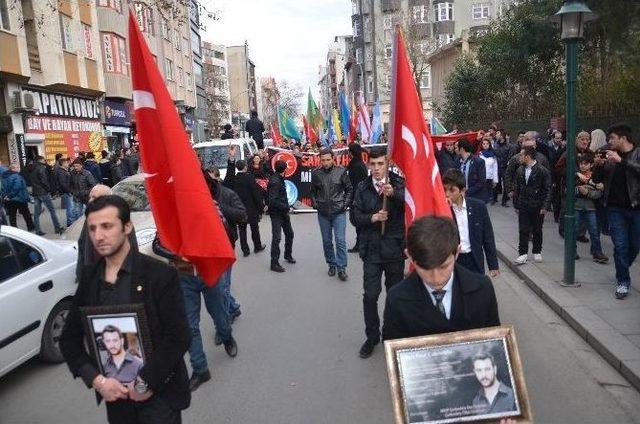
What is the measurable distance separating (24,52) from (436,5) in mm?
48055

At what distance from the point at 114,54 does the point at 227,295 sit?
26.7 metres

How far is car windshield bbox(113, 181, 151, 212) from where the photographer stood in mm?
9239

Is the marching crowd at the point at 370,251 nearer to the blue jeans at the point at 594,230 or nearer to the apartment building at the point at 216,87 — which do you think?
the blue jeans at the point at 594,230

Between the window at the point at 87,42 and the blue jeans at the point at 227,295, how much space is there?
23.5m

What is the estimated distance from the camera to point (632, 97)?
40.0ft

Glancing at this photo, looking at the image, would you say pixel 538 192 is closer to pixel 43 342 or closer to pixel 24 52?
pixel 43 342

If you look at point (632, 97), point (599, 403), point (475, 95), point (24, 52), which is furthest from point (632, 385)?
point (475, 95)

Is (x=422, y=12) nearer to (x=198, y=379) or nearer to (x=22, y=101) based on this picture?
(x=22, y=101)

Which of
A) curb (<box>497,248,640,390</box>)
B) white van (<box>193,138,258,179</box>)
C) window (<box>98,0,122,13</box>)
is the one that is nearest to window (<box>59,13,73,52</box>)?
window (<box>98,0,122,13</box>)

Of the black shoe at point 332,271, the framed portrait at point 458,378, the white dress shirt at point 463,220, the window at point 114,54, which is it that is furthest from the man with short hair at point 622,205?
the window at point 114,54

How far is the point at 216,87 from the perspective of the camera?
9181cm

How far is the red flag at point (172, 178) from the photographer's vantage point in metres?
3.67

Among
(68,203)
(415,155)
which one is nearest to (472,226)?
(415,155)

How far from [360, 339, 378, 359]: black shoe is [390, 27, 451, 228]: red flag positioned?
1.77 meters
